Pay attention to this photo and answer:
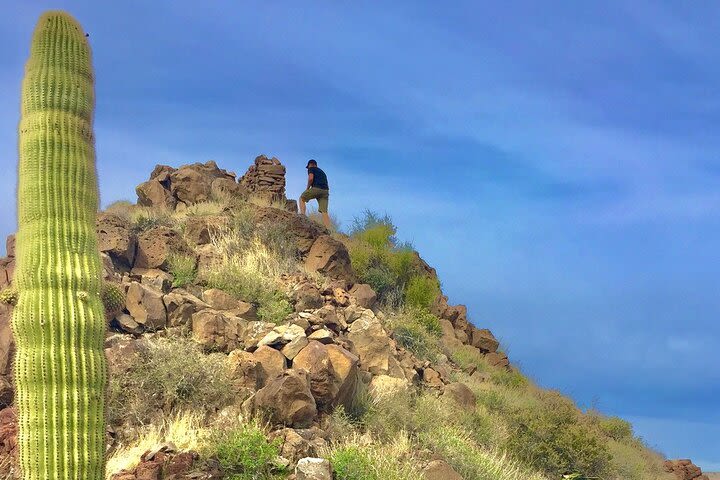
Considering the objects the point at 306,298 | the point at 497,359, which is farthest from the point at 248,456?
the point at 497,359

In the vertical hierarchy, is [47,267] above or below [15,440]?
above

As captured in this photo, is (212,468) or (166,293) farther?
(166,293)

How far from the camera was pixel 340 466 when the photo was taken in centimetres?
1032

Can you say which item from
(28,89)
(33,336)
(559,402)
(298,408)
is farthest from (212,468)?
(559,402)

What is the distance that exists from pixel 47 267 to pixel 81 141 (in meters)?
1.45

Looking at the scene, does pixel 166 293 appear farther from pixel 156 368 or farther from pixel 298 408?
pixel 298 408

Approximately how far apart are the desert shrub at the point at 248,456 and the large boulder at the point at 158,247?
235 inches

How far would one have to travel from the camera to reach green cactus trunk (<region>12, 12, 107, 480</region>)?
819 centimetres

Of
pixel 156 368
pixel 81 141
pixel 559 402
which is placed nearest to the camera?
pixel 81 141

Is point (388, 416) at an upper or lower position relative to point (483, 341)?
lower

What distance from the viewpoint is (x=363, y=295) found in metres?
17.0

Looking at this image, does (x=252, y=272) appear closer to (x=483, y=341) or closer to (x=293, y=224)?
(x=293, y=224)

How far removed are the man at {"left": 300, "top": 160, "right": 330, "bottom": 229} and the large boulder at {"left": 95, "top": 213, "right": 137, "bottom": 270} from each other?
7.33 metres

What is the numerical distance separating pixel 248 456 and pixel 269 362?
2.40m
